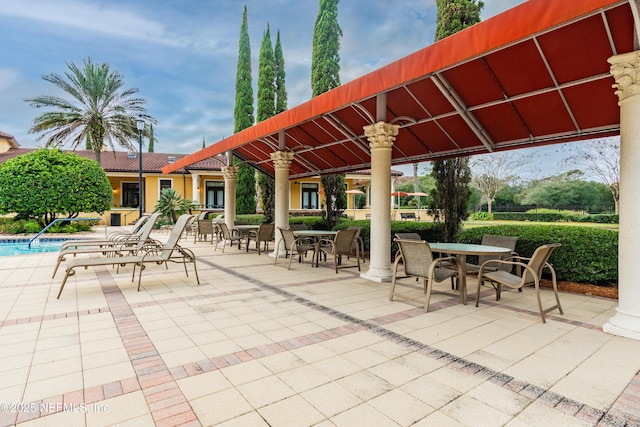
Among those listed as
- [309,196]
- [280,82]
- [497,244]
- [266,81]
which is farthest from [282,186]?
[309,196]

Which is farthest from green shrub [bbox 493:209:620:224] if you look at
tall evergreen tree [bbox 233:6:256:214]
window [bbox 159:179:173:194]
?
window [bbox 159:179:173:194]

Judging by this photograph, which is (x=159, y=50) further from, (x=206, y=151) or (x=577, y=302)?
(x=577, y=302)

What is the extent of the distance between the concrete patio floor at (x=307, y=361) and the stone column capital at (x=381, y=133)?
2762 millimetres

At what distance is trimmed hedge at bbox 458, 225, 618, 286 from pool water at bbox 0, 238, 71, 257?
12929 mm

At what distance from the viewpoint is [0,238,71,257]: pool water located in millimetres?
10367

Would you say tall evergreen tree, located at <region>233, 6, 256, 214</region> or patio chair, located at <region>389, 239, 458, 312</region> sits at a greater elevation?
tall evergreen tree, located at <region>233, 6, 256, 214</region>

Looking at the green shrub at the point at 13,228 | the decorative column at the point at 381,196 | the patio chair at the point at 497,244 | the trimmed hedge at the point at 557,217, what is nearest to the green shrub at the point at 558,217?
the trimmed hedge at the point at 557,217

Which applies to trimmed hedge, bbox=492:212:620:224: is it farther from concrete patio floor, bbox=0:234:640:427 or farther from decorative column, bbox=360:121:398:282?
concrete patio floor, bbox=0:234:640:427

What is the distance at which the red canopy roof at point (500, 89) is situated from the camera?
3.59 m

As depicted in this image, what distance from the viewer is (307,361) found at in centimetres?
294

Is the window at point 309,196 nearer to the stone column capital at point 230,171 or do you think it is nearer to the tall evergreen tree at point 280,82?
the tall evergreen tree at point 280,82

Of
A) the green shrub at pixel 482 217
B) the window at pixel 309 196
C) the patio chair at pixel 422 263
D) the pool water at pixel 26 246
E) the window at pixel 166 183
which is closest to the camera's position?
the patio chair at pixel 422 263

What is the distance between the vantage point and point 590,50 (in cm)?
433

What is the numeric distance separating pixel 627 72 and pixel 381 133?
3384 millimetres
